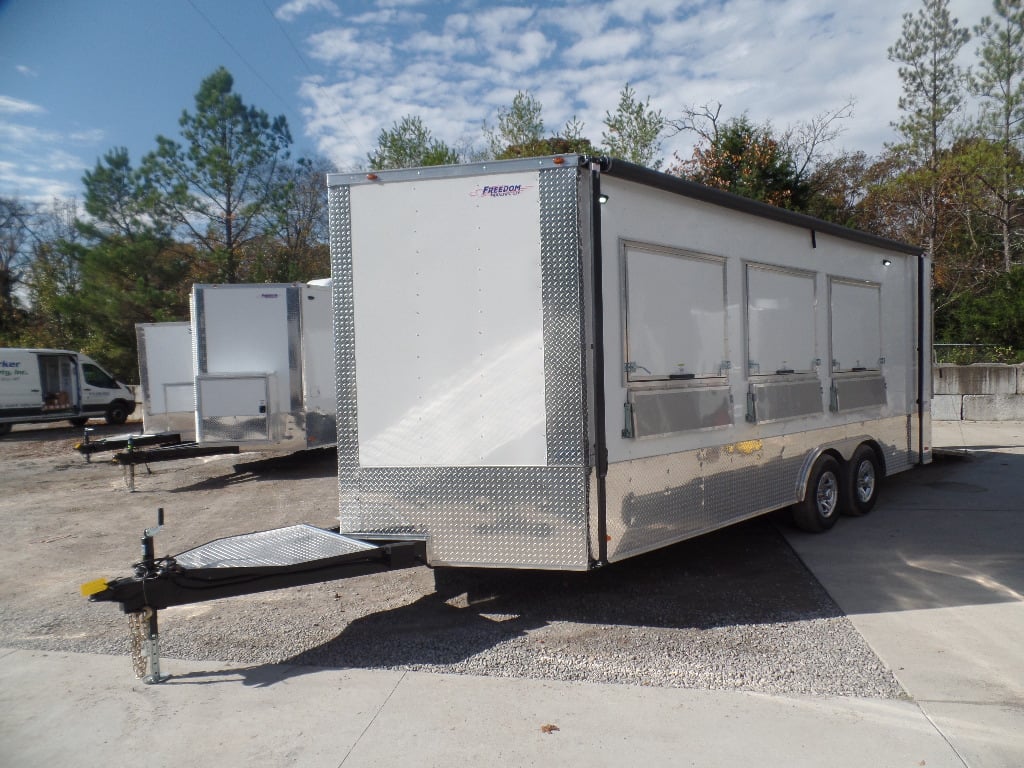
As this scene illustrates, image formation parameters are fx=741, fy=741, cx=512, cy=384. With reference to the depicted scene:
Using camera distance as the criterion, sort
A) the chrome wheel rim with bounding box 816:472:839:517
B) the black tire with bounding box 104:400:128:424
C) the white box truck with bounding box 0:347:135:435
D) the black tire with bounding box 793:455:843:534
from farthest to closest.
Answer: the black tire with bounding box 104:400:128:424, the white box truck with bounding box 0:347:135:435, the chrome wheel rim with bounding box 816:472:839:517, the black tire with bounding box 793:455:843:534

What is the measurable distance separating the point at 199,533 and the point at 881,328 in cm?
737

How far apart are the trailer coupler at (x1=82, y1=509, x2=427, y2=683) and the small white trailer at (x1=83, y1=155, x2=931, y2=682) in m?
0.01

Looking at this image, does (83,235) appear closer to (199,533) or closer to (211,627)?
(199,533)

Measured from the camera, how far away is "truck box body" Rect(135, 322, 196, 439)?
11750mm

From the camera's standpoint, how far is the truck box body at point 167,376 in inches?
463

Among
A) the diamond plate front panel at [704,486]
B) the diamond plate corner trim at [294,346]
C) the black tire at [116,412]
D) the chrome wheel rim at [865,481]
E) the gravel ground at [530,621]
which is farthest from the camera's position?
the black tire at [116,412]

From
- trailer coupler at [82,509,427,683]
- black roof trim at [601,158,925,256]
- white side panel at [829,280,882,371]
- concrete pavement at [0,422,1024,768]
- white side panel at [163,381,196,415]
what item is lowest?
concrete pavement at [0,422,1024,768]

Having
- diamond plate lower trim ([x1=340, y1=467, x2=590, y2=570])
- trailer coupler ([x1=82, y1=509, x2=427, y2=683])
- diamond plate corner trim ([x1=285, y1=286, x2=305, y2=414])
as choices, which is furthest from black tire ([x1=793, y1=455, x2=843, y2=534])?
diamond plate corner trim ([x1=285, y1=286, x2=305, y2=414])

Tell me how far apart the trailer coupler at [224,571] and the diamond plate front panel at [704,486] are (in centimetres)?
130

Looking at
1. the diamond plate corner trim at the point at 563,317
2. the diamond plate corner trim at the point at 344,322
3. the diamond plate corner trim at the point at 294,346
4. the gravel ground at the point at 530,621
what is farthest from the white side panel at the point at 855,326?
the diamond plate corner trim at the point at 294,346

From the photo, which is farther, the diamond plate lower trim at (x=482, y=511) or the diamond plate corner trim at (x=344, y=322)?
the diamond plate corner trim at (x=344, y=322)

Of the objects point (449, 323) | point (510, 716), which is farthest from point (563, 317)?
point (510, 716)

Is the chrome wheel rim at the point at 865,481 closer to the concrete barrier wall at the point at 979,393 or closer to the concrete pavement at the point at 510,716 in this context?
the concrete pavement at the point at 510,716

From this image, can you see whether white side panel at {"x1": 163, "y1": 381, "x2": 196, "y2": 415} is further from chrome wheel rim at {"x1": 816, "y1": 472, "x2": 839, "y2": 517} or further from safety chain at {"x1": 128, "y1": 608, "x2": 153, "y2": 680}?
chrome wheel rim at {"x1": 816, "y1": 472, "x2": 839, "y2": 517}
